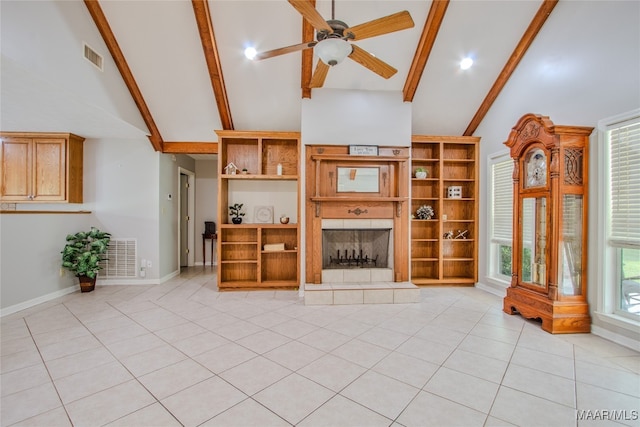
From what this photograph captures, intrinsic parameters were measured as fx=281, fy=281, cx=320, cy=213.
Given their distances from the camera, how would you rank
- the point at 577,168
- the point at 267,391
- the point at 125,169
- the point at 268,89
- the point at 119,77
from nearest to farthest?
the point at 267,391, the point at 577,168, the point at 119,77, the point at 268,89, the point at 125,169

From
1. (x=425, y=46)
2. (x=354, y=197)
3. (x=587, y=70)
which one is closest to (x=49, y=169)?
(x=354, y=197)

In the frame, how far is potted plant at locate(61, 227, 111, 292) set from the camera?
417 cm

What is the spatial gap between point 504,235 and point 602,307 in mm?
1587

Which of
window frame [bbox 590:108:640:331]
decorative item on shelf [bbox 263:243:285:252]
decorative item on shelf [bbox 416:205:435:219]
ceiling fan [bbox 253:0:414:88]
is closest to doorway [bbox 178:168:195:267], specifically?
decorative item on shelf [bbox 263:243:285:252]

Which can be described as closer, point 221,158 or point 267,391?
point 267,391

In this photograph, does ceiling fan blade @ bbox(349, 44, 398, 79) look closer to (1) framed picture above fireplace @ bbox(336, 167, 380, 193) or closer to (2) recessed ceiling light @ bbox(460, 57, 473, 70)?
(1) framed picture above fireplace @ bbox(336, 167, 380, 193)

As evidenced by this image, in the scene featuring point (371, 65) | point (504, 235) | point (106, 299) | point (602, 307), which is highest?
point (371, 65)

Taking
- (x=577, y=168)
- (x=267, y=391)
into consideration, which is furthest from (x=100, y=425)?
(x=577, y=168)

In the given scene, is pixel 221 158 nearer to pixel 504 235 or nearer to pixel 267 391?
pixel 267 391

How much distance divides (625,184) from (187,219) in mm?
6995

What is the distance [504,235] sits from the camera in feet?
14.1

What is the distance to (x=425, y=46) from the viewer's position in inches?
Answer: 145

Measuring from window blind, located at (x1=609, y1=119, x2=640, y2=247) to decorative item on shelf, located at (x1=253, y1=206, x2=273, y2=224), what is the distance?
14.2 ft

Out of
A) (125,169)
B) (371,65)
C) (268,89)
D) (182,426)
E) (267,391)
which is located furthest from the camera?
(125,169)
